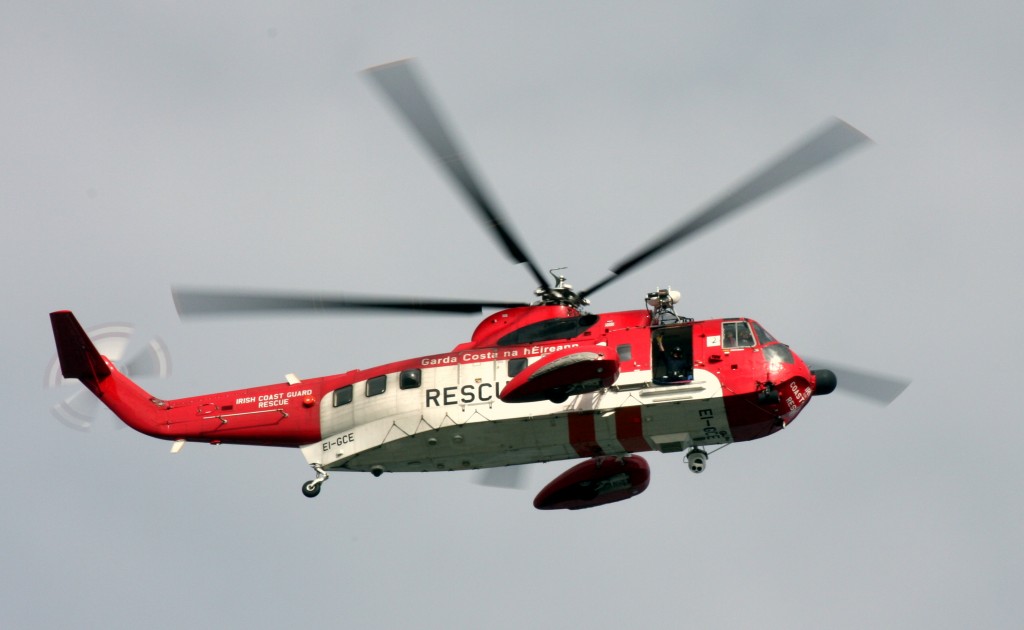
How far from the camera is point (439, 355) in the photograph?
29.6m

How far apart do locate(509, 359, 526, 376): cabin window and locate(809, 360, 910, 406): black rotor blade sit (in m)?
5.85

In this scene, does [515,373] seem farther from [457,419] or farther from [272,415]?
[272,415]

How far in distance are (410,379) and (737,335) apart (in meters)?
6.83

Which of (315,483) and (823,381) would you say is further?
(315,483)

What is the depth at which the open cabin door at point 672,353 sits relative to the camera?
1083 inches

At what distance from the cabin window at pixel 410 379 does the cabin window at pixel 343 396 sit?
139 cm

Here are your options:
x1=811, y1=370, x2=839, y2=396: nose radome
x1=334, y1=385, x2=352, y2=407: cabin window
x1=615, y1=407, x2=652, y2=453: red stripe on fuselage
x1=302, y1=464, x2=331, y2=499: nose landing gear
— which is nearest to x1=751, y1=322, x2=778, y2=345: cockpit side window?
x1=811, y1=370, x2=839, y2=396: nose radome

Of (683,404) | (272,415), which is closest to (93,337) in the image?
(272,415)

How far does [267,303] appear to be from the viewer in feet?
92.1

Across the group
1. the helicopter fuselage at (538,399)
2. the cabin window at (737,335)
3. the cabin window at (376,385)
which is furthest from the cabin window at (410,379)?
the cabin window at (737,335)

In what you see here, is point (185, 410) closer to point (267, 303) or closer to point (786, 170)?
point (267, 303)

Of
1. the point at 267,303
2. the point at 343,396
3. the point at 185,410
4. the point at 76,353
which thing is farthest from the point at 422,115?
the point at 76,353

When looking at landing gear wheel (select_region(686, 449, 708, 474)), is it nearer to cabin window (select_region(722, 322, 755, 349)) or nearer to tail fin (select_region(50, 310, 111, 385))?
cabin window (select_region(722, 322, 755, 349))

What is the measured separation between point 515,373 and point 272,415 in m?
5.91
